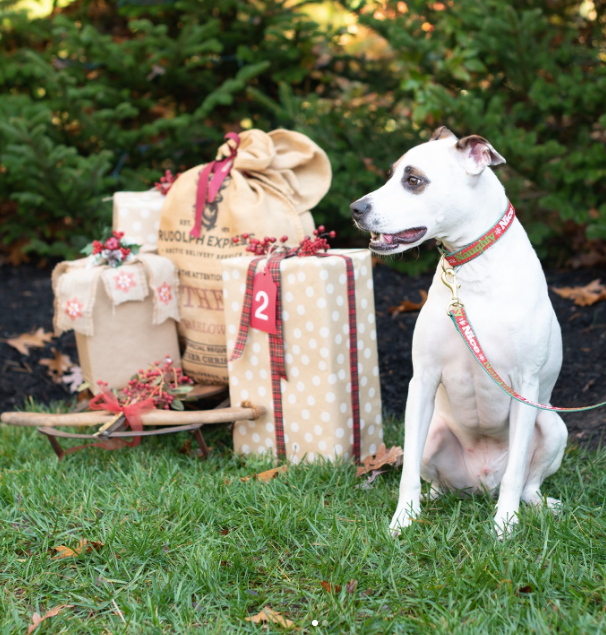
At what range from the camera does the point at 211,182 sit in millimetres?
3352

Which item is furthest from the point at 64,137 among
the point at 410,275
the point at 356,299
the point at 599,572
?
the point at 599,572

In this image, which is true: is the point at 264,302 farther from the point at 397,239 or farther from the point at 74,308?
the point at 74,308

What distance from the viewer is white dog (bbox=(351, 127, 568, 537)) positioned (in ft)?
7.61

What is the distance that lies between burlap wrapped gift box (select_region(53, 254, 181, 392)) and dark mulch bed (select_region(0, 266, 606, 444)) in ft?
3.29

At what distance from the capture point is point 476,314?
241cm

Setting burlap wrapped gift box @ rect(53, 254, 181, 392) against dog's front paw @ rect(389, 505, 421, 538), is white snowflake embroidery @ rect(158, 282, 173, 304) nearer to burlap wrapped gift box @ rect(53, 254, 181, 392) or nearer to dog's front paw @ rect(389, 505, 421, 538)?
burlap wrapped gift box @ rect(53, 254, 181, 392)

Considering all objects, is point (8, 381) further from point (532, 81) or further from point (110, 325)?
point (532, 81)

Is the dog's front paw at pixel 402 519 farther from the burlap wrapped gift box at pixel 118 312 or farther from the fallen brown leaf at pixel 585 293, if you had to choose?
the fallen brown leaf at pixel 585 293

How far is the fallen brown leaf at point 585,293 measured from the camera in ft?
14.1

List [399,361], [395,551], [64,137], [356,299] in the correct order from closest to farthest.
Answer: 1. [395,551]
2. [356,299]
3. [399,361]
4. [64,137]

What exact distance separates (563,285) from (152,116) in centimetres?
361

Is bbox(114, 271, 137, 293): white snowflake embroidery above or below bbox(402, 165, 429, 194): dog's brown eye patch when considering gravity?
below

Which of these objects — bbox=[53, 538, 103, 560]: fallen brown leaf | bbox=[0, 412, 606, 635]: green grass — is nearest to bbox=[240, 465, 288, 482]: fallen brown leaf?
bbox=[0, 412, 606, 635]: green grass

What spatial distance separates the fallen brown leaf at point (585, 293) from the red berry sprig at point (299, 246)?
2.01m
